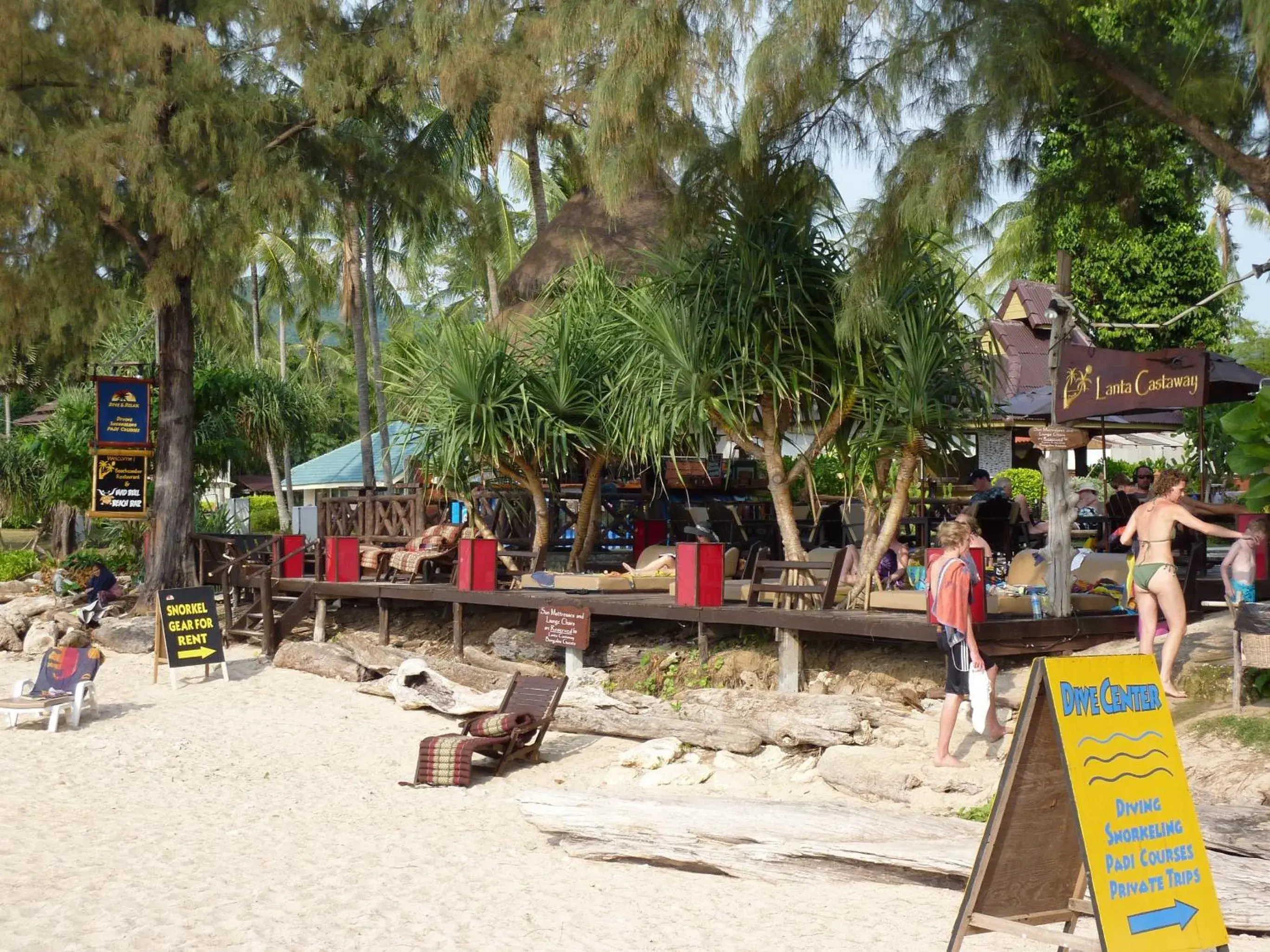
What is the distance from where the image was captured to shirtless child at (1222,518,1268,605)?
8.52 m

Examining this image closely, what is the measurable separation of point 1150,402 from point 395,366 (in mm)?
9718

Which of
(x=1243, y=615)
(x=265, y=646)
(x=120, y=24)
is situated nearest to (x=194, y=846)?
(x=1243, y=615)

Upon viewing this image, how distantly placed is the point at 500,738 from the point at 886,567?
4.11 m

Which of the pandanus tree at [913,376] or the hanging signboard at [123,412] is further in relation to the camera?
the hanging signboard at [123,412]

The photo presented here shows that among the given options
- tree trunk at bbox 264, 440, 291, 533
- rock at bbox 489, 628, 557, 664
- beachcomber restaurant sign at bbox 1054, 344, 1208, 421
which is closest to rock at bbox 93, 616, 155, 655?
rock at bbox 489, 628, 557, 664

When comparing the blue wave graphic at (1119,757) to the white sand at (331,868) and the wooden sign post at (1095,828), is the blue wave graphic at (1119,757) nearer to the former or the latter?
the wooden sign post at (1095,828)

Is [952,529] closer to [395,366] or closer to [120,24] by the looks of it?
[395,366]

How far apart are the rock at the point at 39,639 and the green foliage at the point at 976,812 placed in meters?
13.0

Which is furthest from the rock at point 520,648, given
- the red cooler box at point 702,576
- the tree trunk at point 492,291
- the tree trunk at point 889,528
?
the tree trunk at point 492,291

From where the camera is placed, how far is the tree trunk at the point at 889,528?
36.3 feet

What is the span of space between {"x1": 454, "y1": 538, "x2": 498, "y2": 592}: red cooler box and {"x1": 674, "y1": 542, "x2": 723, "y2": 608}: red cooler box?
2.97 m

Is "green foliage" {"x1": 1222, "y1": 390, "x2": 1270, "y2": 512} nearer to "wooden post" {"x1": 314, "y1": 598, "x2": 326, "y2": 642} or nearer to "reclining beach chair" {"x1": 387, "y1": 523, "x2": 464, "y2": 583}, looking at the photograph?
"reclining beach chair" {"x1": 387, "y1": 523, "x2": 464, "y2": 583}

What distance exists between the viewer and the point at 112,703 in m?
13.3

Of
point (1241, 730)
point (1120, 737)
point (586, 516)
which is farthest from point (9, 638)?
point (1120, 737)
